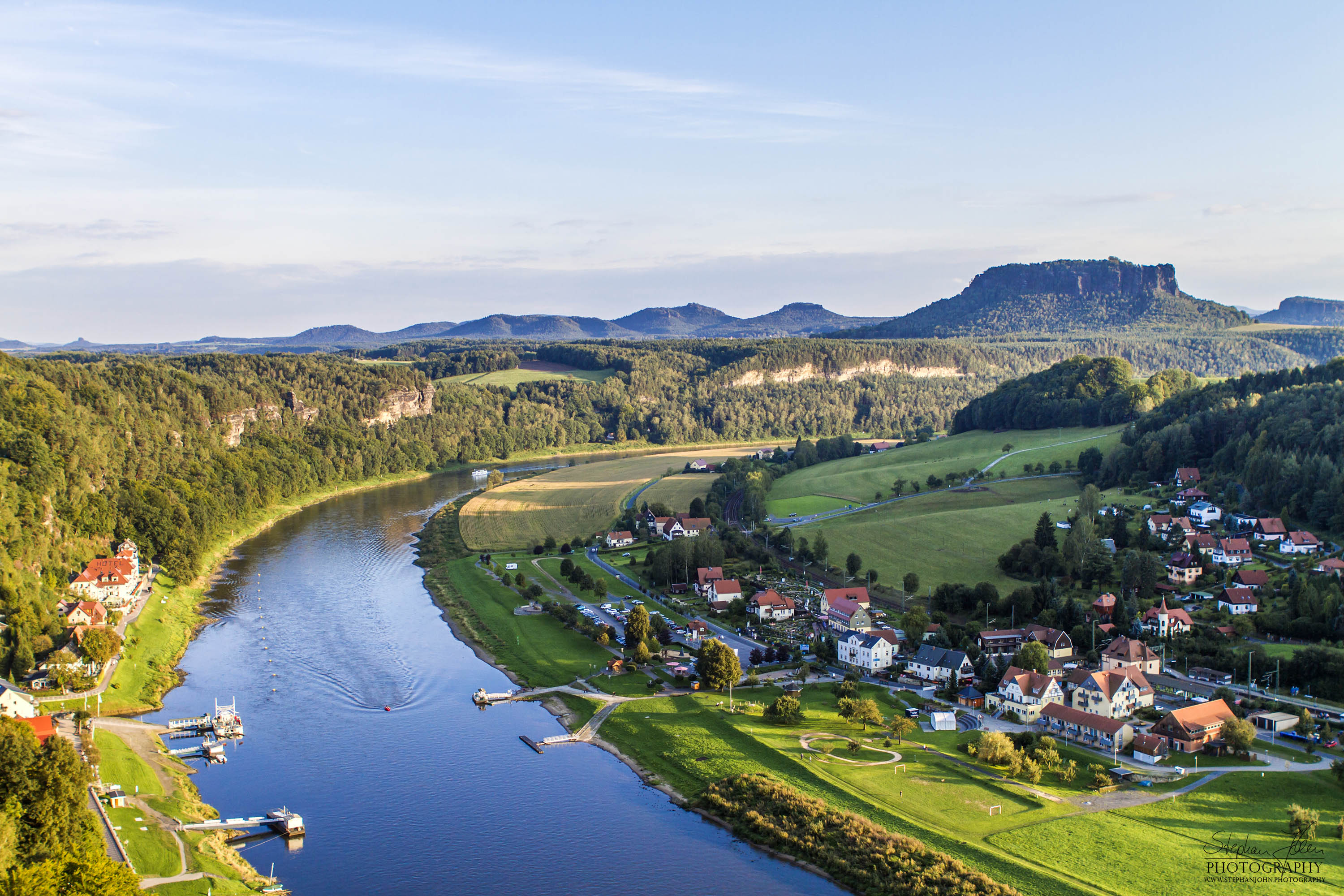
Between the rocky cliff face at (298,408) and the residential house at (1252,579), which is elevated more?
the rocky cliff face at (298,408)

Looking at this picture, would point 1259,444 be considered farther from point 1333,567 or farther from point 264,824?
point 264,824

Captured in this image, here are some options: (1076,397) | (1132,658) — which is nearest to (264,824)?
(1132,658)

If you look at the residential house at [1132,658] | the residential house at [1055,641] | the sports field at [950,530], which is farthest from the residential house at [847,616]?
the residential house at [1132,658]

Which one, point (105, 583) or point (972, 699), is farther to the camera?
point (105, 583)

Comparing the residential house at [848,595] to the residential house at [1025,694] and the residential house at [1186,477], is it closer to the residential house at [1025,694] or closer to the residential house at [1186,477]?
the residential house at [1025,694]

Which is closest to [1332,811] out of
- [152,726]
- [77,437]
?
[152,726]

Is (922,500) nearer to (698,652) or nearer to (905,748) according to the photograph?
(698,652)

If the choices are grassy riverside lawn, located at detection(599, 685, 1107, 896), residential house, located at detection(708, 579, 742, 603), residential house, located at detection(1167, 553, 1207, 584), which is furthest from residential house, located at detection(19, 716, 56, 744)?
residential house, located at detection(1167, 553, 1207, 584)
